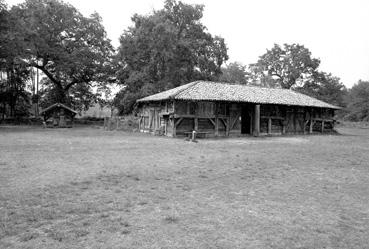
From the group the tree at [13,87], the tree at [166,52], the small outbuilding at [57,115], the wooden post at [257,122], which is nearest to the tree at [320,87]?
the tree at [166,52]

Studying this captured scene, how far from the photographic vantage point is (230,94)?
2512 cm

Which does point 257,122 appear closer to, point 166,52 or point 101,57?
point 166,52

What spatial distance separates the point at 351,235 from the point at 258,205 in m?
1.81

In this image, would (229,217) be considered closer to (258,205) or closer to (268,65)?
(258,205)

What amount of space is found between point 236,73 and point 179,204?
2521 inches

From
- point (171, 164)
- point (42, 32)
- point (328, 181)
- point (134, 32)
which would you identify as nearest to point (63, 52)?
point (42, 32)

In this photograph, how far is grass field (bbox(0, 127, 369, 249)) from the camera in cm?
445

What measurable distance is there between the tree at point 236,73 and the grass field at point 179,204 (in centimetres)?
5415

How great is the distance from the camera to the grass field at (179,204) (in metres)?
4.45

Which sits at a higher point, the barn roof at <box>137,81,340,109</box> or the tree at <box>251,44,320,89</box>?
the tree at <box>251,44,320,89</box>

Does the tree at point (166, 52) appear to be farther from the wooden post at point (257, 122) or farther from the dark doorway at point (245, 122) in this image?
the wooden post at point (257, 122)

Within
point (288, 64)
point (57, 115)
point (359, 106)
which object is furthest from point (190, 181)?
point (359, 106)

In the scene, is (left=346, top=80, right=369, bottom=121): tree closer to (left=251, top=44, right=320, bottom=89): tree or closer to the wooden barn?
(left=251, top=44, right=320, bottom=89): tree

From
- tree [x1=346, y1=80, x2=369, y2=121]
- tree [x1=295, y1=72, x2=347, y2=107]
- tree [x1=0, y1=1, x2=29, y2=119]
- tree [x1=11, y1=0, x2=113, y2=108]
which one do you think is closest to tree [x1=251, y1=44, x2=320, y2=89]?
tree [x1=295, y1=72, x2=347, y2=107]
